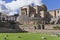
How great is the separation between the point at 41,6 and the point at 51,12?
6.31 m

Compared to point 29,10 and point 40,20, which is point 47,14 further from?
point 40,20

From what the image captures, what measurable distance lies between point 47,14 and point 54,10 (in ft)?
15.6

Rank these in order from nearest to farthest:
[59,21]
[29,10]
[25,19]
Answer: [59,21]
[25,19]
[29,10]

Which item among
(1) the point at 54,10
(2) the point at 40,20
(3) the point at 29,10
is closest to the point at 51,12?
(1) the point at 54,10

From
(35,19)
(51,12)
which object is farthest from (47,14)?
(35,19)

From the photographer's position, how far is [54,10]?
98.1m

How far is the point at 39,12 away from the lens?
9600cm

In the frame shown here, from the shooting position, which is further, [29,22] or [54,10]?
[54,10]

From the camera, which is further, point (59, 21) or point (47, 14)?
point (47, 14)

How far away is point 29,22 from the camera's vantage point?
248 ft

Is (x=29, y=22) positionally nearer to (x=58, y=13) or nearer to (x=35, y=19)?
(x=35, y=19)

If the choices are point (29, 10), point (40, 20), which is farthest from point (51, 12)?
point (40, 20)

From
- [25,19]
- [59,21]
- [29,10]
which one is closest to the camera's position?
[59,21]

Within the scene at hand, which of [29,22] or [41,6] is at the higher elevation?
[41,6]
